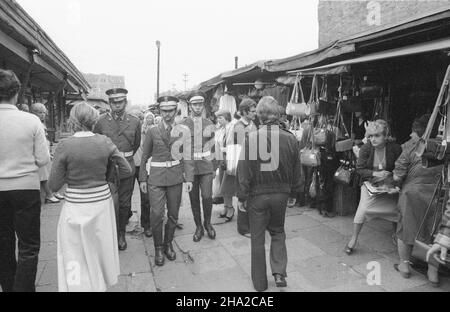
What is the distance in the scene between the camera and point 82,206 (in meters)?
2.72

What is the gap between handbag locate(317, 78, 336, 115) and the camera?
214 inches

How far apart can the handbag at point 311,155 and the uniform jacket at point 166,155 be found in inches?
77.3

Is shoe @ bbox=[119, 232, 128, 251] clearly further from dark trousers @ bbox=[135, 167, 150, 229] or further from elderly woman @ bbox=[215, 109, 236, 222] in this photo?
elderly woman @ bbox=[215, 109, 236, 222]

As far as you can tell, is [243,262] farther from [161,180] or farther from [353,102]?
[353,102]

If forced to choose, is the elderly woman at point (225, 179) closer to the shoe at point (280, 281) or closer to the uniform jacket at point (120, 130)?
the uniform jacket at point (120, 130)

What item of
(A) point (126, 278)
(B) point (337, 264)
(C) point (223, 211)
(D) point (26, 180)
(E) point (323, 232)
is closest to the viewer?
(D) point (26, 180)

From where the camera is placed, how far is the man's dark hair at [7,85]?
8.67ft

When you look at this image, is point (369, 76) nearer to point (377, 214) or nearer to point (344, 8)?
point (377, 214)

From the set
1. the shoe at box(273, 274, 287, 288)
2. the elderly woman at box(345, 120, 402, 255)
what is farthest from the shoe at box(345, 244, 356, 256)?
the shoe at box(273, 274, 287, 288)

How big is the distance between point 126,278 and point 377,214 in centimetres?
295

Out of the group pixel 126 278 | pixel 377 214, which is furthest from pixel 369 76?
pixel 126 278

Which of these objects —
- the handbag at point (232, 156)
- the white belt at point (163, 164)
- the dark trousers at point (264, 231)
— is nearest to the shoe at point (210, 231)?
the handbag at point (232, 156)

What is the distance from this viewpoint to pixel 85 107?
2840 millimetres
